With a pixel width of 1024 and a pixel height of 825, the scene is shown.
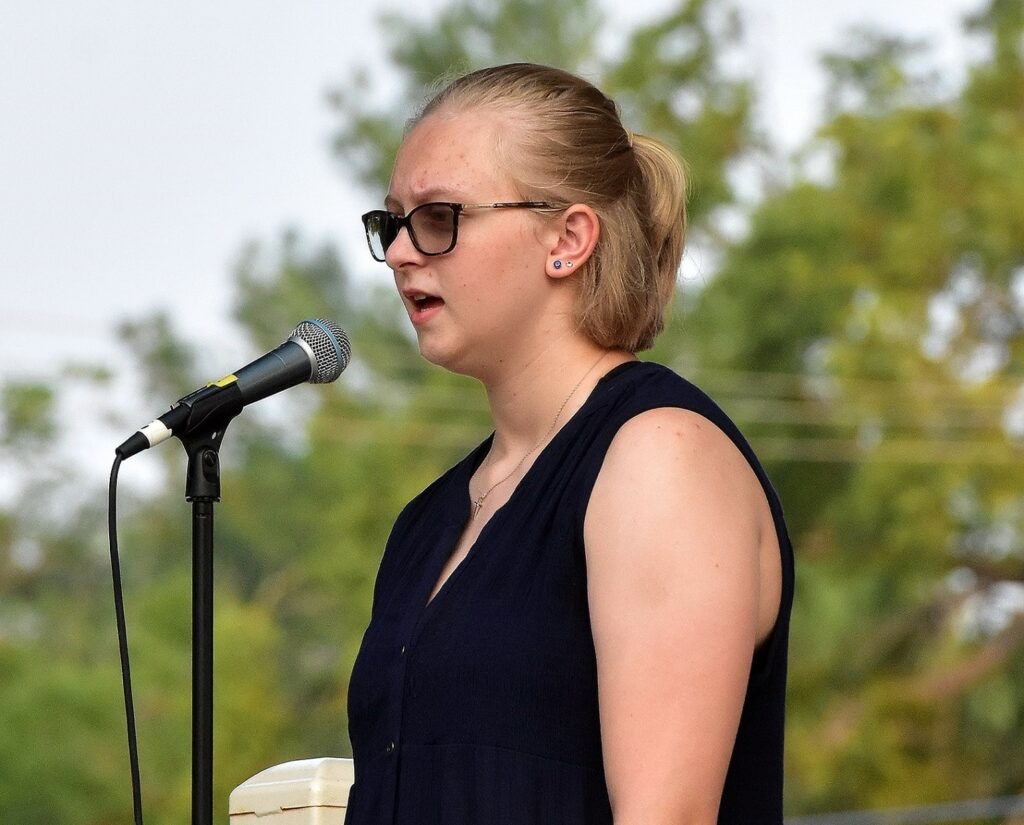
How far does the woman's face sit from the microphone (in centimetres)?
10

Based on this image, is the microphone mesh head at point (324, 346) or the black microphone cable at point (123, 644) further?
the microphone mesh head at point (324, 346)

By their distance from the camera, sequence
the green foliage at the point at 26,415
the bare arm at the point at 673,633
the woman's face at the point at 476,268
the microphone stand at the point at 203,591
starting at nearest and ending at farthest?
the bare arm at the point at 673,633 → the microphone stand at the point at 203,591 → the woman's face at the point at 476,268 → the green foliage at the point at 26,415

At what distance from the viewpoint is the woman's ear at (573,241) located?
1.68 metres

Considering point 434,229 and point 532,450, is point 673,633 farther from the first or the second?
point 434,229

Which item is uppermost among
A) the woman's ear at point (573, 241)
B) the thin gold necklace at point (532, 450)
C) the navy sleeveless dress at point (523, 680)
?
the woman's ear at point (573, 241)

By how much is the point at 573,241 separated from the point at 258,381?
353 millimetres

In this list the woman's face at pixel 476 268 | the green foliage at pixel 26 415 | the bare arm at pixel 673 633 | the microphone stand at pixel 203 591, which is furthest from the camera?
the green foliage at pixel 26 415

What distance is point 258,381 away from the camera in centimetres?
165

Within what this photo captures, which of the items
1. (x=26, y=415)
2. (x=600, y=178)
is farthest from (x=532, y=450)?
(x=26, y=415)

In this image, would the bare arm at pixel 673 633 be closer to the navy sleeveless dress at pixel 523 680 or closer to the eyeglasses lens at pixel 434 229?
the navy sleeveless dress at pixel 523 680

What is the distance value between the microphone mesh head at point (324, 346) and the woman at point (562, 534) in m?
0.09

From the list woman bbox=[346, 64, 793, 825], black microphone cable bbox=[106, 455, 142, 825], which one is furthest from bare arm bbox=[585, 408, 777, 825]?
black microphone cable bbox=[106, 455, 142, 825]

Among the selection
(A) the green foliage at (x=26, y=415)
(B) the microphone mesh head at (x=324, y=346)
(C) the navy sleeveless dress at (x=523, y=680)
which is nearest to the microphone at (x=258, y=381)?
(B) the microphone mesh head at (x=324, y=346)

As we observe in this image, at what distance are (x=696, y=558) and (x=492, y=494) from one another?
15.9 inches
